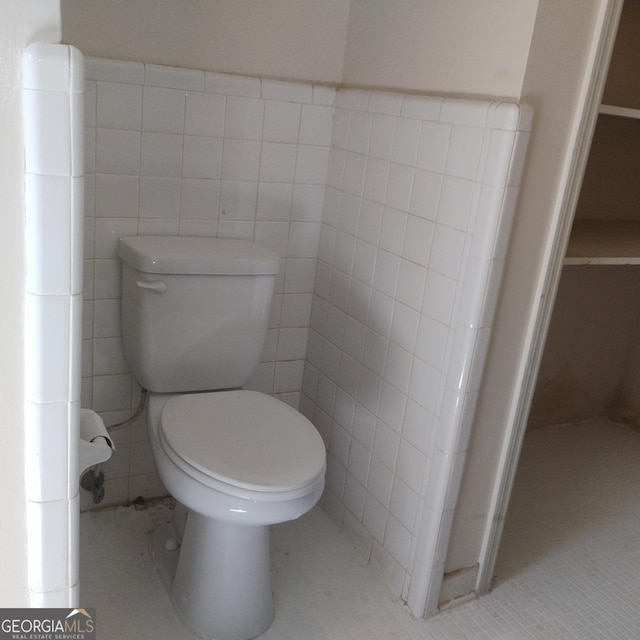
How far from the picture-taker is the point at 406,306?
66.7 inches

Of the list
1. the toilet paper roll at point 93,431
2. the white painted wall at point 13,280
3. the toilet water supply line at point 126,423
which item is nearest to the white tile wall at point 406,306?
the toilet water supply line at point 126,423

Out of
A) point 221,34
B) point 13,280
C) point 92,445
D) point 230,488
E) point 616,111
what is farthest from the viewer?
point 221,34

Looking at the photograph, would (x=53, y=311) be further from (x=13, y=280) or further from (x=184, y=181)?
(x=184, y=181)

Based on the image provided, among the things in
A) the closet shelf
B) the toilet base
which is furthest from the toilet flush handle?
the closet shelf

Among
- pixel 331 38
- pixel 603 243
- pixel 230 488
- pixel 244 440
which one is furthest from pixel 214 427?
pixel 603 243

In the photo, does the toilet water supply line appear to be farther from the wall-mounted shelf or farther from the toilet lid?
the wall-mounted shelf

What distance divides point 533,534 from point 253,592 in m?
0.92

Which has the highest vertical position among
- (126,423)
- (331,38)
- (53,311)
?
(331,38)

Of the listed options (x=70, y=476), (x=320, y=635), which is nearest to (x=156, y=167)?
(x=70, y=476)

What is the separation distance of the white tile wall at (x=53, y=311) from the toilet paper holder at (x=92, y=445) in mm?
56

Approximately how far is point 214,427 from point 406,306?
21.5 inches

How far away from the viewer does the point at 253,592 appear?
62.6 inches

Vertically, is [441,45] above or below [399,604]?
above

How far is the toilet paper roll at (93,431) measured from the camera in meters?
1.03
